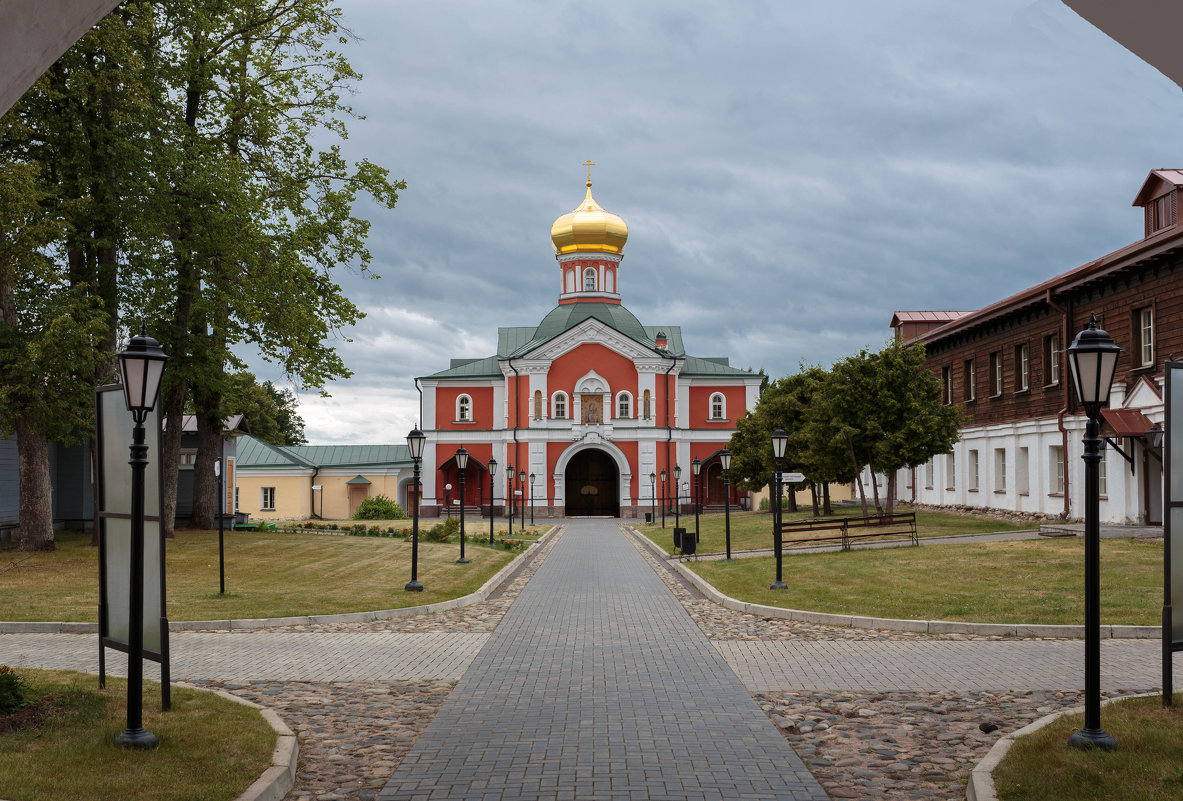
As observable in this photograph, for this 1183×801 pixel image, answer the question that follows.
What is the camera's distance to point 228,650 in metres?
11.9

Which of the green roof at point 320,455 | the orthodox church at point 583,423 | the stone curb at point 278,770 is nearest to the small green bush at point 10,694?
the stone curb at point 278,770

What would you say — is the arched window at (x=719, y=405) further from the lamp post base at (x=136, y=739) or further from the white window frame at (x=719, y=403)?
the lamp post base at (x=136, y=739)

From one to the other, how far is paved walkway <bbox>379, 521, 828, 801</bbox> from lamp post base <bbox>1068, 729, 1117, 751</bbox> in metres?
1.86

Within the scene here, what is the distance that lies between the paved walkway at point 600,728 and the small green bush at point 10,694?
3.19 m

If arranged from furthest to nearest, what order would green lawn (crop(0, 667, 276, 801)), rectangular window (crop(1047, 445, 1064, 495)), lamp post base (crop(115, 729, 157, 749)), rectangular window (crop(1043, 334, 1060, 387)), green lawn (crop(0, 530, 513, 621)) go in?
rectangular window (crop(1047, 445, 1064, 495)), rectangular window (crop(1043, 334, 1060, 387)), green lawn (crop(0, 530, 513, 621)), lamp post base (crop(115, 729, 157, 749)), green lawn (crop(0, 667, 276, 801))

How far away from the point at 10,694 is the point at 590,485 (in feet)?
172

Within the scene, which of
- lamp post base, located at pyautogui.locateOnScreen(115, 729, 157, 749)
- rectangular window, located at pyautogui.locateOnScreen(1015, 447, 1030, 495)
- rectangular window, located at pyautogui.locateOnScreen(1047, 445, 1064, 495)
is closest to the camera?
lamp post base, located at pyautogui.locateOnScreen(115, 729, 157, 749)

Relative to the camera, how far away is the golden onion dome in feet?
207

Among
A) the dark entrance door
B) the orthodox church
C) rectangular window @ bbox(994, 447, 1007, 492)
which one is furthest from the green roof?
rectangular window @ bbox(994, 447, 1007, 492)

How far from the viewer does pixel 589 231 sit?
6306 centimetres

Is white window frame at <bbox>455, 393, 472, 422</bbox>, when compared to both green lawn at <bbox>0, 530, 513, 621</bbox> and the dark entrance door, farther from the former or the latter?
green lawn at <bbox>0, 530, 513, 621</bbox>

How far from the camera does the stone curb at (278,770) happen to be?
239 inches

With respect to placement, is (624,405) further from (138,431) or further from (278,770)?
(278,770)

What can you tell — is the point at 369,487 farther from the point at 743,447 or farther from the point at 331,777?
the point at 331,777
